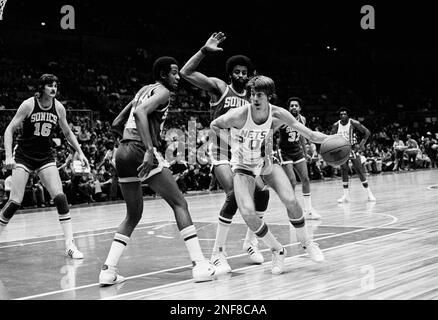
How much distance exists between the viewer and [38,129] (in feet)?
25.2

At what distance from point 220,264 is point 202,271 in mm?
610

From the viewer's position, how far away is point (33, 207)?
554 inches

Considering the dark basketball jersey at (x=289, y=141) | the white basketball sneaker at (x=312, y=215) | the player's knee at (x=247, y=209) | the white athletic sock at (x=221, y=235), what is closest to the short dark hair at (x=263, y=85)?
the player's knee at (x=247, y=209)

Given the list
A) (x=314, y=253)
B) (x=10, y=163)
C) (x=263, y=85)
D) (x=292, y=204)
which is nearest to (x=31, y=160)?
(x=10, y=163)

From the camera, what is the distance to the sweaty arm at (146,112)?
18.7 feet

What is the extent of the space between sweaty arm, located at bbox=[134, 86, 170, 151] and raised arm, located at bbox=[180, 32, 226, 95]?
0.73 m

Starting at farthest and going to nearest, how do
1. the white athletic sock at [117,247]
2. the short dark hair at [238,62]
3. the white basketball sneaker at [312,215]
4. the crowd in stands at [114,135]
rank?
the crowd in stands at [114,135] → the white basketball sneaker at [312,215] → the short dark hair at [238,62] → the white athletic sock at [117,247]

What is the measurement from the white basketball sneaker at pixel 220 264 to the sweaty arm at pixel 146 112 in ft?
4.94

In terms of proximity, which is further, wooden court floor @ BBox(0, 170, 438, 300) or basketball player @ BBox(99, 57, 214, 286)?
basketball player @ BBox(99, 57, 214, 286)

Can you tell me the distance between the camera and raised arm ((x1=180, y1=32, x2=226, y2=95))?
6.64m

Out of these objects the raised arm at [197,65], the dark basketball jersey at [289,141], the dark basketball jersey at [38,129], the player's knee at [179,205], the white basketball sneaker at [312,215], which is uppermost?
the raised arm at [197,65]

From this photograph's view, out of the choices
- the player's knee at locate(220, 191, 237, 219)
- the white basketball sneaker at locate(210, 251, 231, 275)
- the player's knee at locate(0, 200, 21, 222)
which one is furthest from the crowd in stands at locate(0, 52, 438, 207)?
the white basketball sneaker at locate(210, 251, 231, 275)

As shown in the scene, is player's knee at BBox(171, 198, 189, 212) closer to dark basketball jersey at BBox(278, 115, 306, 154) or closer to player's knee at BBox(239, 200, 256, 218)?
player's knee at BBox(239, 200, 256, 218)

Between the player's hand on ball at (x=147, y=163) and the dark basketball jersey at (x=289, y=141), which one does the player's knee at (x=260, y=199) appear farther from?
the dark basketball jersey at (x=289, y=141)
